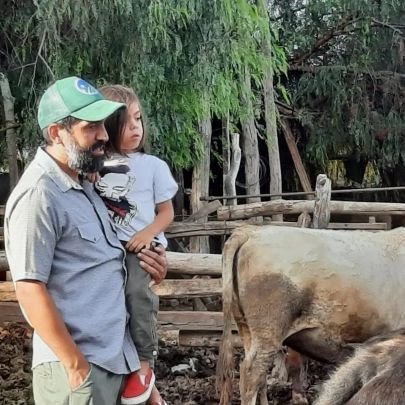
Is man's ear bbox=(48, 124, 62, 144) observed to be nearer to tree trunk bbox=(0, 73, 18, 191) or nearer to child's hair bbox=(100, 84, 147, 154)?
child's hair bbox=(100, 84, 147, 154)

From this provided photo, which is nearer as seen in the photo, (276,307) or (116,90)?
(116,90)

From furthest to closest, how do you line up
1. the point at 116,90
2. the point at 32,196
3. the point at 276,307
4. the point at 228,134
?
the point at 228,134 → the point at 276,307 → the point at 116,90 → the point at 32,196

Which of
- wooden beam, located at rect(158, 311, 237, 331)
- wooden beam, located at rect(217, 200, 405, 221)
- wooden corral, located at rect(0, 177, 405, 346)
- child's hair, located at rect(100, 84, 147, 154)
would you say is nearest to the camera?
child's hair, located at rect(100, 84, 147, 154)

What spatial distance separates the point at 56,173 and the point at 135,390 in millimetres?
733

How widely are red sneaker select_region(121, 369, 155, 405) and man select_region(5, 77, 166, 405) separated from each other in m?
0.08

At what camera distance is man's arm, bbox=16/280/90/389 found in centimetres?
201

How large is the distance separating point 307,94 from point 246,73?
4.56m

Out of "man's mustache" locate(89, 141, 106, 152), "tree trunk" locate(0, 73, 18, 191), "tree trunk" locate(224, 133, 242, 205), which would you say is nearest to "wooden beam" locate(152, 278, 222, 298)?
"tree trunk" locate(0, 73, 18, 191)

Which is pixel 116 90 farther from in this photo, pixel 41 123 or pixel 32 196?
pixel 32 196

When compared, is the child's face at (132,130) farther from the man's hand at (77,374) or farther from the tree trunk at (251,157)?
the tree trunk at (251,157)

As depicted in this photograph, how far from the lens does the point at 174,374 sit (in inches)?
268

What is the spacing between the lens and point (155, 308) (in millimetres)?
2553

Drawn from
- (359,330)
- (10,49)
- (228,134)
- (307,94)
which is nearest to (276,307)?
(359,330)

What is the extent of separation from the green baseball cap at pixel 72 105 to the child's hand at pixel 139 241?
0.54 m
